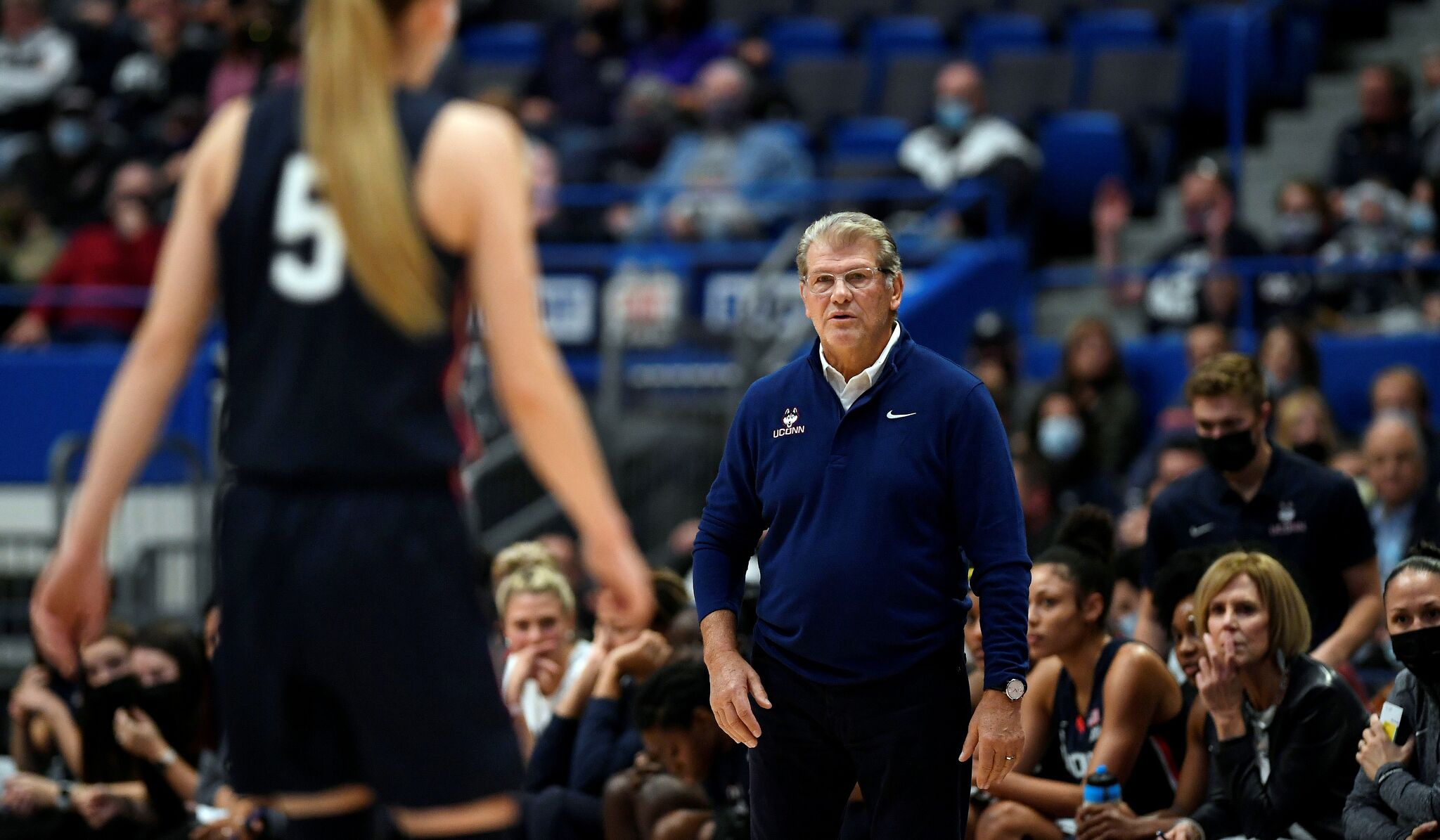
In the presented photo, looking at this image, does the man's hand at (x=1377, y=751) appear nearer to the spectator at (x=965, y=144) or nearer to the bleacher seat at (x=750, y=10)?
the spectator at (x=965, y=144)

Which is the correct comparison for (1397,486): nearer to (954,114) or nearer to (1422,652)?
(1422,652)

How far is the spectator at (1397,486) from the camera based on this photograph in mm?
8500

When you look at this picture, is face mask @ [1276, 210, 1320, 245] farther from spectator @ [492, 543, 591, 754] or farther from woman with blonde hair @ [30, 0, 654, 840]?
woman with blonde hair @ [30, 0, 654, 840]

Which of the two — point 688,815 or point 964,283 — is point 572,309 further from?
point 688,815

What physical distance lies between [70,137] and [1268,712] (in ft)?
42.5

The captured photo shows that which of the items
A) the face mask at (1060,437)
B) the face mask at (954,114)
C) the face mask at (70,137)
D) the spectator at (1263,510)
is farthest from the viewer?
the face mask at (70,137)

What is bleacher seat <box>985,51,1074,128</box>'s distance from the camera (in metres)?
13.9

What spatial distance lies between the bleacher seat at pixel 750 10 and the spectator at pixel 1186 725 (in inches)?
427

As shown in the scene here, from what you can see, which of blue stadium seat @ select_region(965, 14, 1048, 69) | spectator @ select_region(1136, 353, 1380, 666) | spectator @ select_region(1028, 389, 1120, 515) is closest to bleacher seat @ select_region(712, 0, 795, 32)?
blue stadium seat @ select_region(965, 14, 1048, 69)

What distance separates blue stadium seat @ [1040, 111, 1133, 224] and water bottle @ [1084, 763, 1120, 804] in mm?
8235

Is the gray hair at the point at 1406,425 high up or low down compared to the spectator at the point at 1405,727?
up

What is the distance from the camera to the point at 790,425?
4.66m

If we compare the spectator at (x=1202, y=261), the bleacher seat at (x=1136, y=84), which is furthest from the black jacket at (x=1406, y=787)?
the bleacher seat at (x=1136, y=84)

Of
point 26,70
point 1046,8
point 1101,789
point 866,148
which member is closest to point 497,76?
point 866,148
